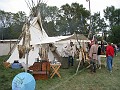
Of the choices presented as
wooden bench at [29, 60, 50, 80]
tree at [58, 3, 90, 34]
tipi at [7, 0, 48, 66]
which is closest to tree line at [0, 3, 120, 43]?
tree at [58, 3, 90, 34]

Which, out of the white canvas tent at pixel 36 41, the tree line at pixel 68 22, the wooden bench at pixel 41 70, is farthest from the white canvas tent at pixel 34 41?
the tree line at pixel 68 22

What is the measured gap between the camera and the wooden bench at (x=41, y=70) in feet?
37.8

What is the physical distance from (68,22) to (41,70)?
4789 centimetres

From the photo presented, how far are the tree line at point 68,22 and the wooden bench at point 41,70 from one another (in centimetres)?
3447

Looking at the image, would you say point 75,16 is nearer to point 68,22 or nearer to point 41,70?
point 68,22

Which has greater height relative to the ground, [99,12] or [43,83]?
[99,12]

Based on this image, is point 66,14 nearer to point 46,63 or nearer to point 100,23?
point 100,23

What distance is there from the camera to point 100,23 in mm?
76312

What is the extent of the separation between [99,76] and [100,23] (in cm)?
6531

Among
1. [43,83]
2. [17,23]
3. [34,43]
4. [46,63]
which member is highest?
[17,23]

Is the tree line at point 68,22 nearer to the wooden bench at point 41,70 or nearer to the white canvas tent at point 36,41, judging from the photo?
the white canvas tent at point 36,41

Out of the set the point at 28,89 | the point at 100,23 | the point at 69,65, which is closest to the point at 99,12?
the point at 100,23

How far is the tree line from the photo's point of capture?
189 feet

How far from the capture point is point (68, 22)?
5925 centimetres
